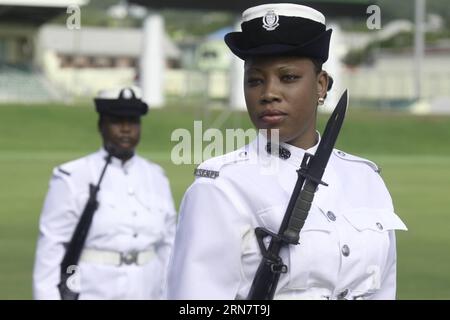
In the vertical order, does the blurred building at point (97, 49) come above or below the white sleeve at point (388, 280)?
above

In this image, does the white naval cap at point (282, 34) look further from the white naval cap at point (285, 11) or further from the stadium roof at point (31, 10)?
the stadium roof at point (31, 10)

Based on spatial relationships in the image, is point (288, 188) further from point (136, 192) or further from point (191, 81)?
point (191, 81)

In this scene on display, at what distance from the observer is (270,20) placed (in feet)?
10.1

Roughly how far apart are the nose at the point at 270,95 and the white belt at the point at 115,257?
12.3ft

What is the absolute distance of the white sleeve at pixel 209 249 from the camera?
2.89 metres

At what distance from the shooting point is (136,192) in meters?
6.93

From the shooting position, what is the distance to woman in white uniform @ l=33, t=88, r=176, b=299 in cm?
642

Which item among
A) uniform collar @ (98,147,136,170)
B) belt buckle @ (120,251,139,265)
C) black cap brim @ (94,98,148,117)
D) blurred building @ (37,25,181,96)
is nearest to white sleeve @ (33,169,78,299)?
belt buckle @ (120,251,139,265)

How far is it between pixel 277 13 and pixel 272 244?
2.20 ft

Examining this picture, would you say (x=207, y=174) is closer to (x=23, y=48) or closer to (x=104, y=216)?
(x=104, y=216)

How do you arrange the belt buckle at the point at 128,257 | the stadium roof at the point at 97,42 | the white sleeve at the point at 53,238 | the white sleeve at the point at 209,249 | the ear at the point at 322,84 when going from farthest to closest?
the stadium roof at the point at 97,42 < the belt buckle at the point at 128,257 < the white sleeve at the point at 53,238 < the ear at the point at 322,84 < the white sleeve at the point at 209,249

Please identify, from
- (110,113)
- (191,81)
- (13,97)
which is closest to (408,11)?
(191,81)

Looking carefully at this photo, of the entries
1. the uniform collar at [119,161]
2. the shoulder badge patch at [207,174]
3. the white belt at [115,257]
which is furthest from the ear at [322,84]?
the uniform collar at [119,161]

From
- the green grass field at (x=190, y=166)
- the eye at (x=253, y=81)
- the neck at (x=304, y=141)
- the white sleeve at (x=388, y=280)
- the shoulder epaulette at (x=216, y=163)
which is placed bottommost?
the green grass field at (x=190, y=166)
